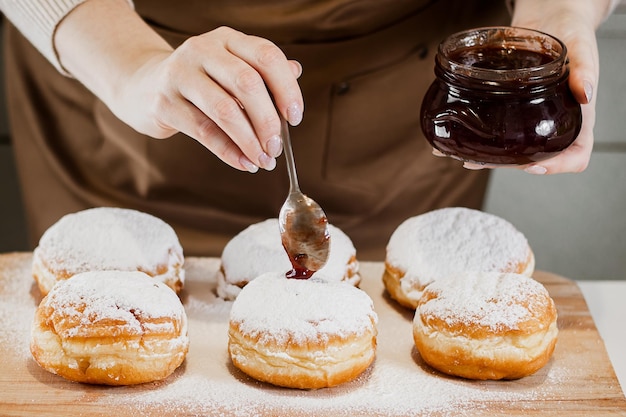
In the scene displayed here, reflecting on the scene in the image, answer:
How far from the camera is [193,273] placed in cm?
218

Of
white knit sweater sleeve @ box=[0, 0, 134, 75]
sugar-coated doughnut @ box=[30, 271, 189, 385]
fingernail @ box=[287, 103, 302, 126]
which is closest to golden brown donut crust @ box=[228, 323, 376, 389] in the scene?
sugar-coated doughnut @ box=[30, 271, 189, 385]

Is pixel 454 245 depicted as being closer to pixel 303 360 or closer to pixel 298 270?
pixel 298 270

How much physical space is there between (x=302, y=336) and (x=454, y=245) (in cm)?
51

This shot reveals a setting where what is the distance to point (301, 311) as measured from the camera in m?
1.68

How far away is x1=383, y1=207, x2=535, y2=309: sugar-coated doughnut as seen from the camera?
1942 mm

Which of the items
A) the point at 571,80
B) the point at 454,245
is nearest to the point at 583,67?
the point at 571,80

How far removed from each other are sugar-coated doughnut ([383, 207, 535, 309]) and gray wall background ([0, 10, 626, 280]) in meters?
1.52

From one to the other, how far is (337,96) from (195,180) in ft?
1.68

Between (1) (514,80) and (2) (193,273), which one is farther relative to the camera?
(2) (193,273)

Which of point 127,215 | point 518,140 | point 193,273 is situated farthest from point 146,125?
point 518,140

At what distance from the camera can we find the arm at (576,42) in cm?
175

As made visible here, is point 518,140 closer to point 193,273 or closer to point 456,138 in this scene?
point 456,138

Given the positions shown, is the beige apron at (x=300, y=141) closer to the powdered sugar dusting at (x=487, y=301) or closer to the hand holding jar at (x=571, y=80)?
the hand holding jar at (x=571, y=80)

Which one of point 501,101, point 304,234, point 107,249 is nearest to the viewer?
point 501,101
